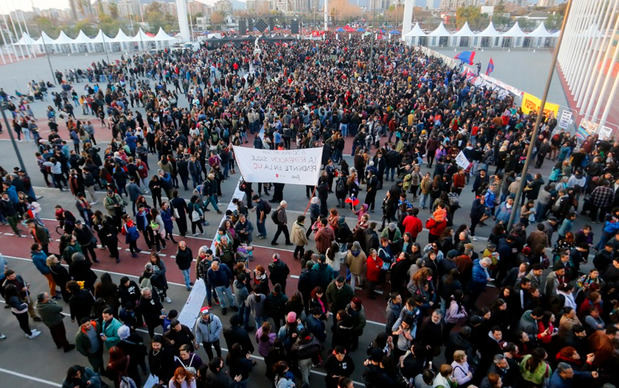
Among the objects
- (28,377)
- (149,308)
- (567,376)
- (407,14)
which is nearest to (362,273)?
(567,376)

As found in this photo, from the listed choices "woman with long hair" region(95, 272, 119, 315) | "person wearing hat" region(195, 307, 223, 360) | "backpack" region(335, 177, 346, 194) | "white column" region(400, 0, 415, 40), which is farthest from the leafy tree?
"woman with long hair" region(95, 272, 119, 315)

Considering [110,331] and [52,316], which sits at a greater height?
[110,331]

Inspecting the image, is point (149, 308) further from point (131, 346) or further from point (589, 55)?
point (589, 55)

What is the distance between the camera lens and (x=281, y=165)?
10586 millimetres

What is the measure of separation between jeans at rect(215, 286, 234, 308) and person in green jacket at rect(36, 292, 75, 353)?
2.79 meters

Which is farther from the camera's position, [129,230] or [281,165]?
[281,165]

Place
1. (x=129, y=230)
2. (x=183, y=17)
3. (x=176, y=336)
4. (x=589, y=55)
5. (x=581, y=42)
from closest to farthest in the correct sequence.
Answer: (x=176, y=336), (x=129, y=230), (x=589, y=55), (x=581, y=42), (x=183, y=17)

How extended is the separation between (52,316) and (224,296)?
3.05 meters

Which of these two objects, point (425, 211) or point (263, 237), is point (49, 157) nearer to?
point (263, 237)

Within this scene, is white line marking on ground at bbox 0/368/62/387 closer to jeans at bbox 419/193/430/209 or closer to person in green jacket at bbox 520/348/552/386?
person in green jacket at bbox 520/348/552/386

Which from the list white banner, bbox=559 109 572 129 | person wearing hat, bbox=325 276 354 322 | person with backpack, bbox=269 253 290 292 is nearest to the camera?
person wearing hat, bbox=325 276 354 322

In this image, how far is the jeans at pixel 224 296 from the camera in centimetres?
780

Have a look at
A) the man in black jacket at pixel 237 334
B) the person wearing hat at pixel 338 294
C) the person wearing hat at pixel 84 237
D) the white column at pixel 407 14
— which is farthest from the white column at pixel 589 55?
the white column at pixel 407 14

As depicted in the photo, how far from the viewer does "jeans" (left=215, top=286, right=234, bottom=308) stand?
7.80 meters
